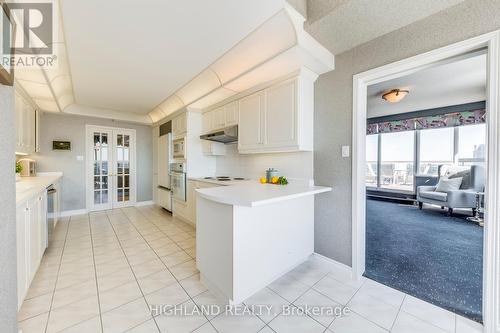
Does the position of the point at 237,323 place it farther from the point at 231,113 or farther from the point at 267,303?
the point at 231,113

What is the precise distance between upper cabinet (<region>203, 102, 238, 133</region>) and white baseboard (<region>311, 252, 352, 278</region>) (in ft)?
7.15

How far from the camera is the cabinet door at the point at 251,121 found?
8.97 feet

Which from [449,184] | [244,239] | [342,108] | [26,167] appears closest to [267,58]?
[342,108]

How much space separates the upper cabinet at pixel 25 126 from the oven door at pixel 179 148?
2212 millimetres

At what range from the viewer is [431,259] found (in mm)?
2490

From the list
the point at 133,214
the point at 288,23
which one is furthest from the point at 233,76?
the point at 133,214

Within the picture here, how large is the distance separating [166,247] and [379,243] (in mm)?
3091

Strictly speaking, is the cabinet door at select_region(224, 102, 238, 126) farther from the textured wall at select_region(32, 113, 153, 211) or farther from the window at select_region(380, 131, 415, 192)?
the window at select_region(380, 131, 415, 192)

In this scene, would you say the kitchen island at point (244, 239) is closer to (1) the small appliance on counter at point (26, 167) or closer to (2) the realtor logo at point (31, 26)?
(2) the realtor logo at point (31, 26)

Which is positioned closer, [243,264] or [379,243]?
[243,264]

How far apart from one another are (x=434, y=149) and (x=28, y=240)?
7.82 meters

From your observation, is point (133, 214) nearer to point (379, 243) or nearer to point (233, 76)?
point (233, 76)

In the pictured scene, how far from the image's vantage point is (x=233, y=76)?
271 centimetres

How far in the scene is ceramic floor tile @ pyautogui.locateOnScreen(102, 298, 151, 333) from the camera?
4.75ft
